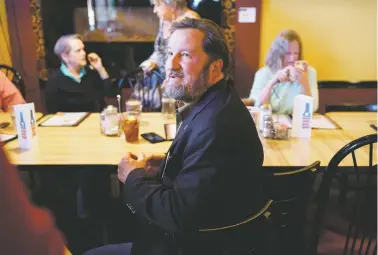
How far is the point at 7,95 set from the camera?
2.75m

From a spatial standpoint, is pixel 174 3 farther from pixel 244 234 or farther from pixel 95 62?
pixel 244 234

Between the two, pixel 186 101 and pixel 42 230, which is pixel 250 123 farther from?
pixel 42 230

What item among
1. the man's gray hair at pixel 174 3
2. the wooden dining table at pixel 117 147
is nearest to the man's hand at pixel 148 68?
the man's gray hair at pixel 174 3

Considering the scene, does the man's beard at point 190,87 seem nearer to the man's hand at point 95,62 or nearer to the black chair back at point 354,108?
the black chair back at point 354,108

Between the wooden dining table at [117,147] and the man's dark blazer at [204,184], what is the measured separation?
1.80ft

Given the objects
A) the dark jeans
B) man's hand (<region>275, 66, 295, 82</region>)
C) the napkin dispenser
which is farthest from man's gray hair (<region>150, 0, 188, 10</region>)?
the dark jeans

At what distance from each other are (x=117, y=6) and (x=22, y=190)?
12.1ft

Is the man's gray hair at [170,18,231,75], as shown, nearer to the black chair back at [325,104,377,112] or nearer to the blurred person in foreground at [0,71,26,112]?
the black chair back at [325,104,377,112]

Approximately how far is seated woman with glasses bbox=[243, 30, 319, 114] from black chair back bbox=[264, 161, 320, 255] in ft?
3.07

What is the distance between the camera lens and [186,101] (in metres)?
1.44

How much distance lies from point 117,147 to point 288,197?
81 centimetres

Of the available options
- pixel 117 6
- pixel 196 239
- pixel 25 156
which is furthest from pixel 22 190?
pixel 117 6

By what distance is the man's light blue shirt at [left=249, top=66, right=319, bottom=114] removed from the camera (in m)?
2.74

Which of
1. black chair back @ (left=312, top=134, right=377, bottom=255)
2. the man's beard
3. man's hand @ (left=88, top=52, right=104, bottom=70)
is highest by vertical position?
the man's beard
